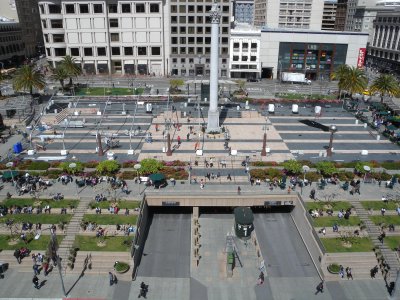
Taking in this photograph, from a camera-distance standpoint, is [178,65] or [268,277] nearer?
[268,277]

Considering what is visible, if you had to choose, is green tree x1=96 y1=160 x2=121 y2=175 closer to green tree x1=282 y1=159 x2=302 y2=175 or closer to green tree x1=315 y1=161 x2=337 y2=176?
green tree x1=282 y1=159 x2=302 y2=175

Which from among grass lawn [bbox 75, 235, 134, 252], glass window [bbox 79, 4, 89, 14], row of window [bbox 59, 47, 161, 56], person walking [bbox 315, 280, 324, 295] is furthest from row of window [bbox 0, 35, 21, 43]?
person walking [bbox 315, 280, 324, 295]

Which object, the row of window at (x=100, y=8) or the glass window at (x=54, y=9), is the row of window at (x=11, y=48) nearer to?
the row of window at (x=100, y=8)

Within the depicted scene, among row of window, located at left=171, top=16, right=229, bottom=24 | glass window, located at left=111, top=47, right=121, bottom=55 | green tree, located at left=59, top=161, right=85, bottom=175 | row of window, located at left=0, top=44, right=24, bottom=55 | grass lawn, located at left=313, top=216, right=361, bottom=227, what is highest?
row of window, located at left=171, top=16, right=229, bottom=24

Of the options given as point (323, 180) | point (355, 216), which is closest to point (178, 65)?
point (323, 180)

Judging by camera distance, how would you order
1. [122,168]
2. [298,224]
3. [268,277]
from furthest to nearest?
1. [122,168]
2. [298,224]
3. [268,277]

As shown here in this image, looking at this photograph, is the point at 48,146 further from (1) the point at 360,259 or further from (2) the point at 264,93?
(2) the point at 264,93
